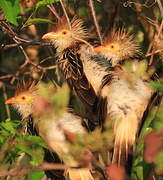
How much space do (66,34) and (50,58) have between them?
0.58 meters

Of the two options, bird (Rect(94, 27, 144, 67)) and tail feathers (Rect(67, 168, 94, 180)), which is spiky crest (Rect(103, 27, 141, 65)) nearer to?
bird (Rect(94, 27, 144, 67))

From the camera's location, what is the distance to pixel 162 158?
7.62 ft

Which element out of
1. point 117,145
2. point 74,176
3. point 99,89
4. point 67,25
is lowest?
point 74,176

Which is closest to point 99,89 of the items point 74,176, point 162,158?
point 74,176

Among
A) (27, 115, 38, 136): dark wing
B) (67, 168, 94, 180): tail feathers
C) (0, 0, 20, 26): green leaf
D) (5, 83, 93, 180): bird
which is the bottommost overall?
(67, 168, 94, 180): tail feathers

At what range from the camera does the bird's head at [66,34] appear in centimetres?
506

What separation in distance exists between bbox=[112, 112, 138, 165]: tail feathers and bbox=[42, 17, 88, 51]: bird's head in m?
1.26

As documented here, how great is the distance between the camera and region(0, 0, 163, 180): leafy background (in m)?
2.52

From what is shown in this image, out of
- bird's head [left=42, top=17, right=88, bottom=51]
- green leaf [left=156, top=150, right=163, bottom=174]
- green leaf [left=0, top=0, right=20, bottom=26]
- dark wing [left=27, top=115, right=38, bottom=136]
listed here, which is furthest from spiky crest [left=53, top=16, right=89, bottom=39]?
green leaf [left=156, top=150, right=163, bottom=174]

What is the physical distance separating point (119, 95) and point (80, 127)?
338mm

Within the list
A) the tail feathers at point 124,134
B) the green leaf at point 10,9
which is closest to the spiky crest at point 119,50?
the tail feathers at point 124,134

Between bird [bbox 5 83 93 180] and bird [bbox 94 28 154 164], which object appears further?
bird [bbox 94 28 154 164]

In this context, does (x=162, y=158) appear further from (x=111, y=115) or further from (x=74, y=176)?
(x=74, y=176)

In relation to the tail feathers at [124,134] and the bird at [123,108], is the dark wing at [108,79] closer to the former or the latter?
the bird at [123,108]
